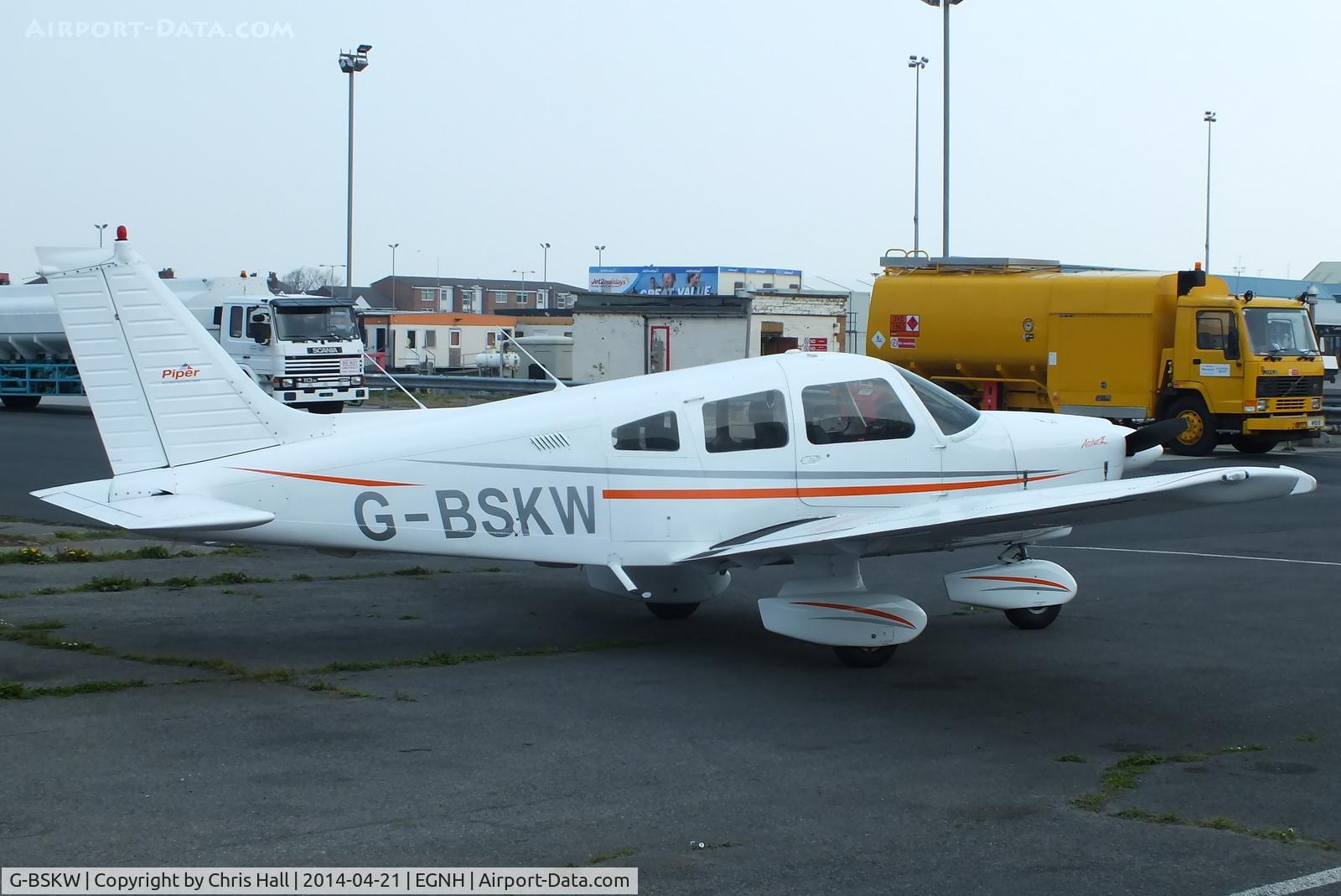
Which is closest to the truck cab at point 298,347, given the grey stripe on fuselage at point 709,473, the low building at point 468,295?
the grey stripe on fuselage at point 709,473

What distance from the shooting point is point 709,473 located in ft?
31.3

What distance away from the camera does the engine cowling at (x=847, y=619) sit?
918 centimetres

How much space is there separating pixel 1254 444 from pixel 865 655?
733 inches

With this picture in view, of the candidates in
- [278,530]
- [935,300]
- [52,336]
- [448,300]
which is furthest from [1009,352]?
[448,300]

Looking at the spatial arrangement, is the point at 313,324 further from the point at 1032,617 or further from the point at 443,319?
the point at 443,319

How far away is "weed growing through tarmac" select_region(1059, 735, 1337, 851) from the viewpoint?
5.99m

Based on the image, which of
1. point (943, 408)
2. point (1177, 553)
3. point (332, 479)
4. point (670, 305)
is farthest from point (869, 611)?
point (670, 305)

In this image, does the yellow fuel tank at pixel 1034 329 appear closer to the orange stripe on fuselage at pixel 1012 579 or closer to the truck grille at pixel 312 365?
the truck grille at pixel 312 365

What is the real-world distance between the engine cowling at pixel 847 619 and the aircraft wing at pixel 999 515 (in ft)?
1.09

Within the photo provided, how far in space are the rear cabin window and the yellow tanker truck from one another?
1659 centimetres

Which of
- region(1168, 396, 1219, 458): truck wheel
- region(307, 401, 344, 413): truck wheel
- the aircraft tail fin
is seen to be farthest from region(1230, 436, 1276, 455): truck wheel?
the aircraft tail fin

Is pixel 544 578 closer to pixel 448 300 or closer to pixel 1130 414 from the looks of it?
pixel 1130 414

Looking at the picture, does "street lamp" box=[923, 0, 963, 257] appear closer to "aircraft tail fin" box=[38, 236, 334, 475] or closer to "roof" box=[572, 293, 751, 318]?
"roof" box=[572, 293, 751, 318]

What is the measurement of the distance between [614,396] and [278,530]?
2492 millimetres
